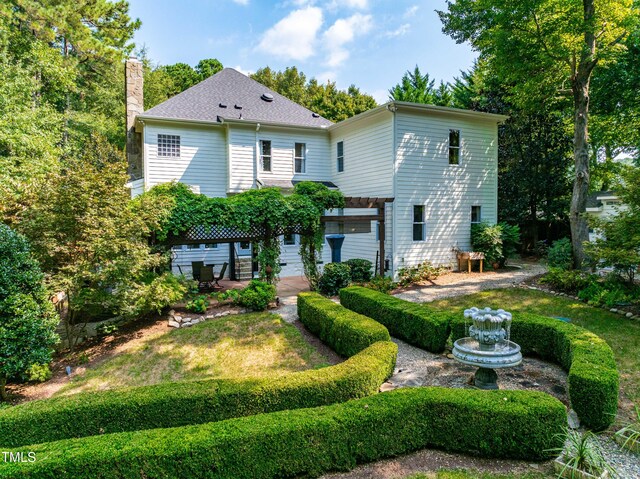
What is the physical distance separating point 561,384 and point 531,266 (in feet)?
36.6

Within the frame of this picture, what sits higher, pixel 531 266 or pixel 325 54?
pixel 325 54

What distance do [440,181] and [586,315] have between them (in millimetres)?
7291

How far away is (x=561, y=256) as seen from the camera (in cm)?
1283

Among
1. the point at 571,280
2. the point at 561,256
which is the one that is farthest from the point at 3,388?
the point at 561,256

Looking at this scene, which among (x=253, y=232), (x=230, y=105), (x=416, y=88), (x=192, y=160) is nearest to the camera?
(x=253, y=232)

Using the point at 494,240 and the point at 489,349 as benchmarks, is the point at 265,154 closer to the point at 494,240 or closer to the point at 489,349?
the point at 494,240

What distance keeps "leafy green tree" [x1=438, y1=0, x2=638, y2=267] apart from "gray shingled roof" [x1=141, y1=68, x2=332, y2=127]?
25.9 feet

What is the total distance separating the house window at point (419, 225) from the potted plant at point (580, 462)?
10704 mm

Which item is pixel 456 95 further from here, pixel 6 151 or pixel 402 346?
pixel 6 151

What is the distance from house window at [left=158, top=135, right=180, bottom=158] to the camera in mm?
14672

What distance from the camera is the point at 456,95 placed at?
993 inches

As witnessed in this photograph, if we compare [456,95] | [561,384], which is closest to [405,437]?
[561,384]

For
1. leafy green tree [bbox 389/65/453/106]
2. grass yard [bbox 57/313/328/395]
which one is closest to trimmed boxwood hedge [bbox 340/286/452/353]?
Answer: grass yard [bbox 57/313/328/395]

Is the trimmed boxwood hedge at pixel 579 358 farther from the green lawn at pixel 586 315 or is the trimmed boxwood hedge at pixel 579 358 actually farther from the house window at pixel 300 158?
the house window at pixel 300 158
